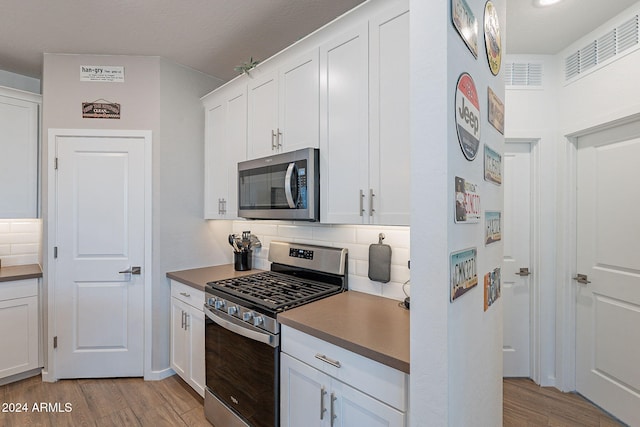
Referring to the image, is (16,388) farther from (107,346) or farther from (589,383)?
(589,383)

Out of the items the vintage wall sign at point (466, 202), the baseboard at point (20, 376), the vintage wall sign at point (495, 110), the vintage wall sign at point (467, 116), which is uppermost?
the vintage wall sign at point (495, 110)

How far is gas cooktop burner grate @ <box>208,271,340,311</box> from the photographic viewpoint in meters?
1.71

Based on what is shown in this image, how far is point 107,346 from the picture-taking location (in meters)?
2.59

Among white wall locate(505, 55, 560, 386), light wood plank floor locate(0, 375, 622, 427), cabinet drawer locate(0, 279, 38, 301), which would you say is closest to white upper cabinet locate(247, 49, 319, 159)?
white wall locate(505, 55, 560, 386)

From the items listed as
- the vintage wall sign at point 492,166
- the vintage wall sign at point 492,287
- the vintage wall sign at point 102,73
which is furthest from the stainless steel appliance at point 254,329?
the vintage wall sign at point 102,73

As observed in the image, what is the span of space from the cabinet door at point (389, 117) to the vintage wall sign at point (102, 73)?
219 centimetres

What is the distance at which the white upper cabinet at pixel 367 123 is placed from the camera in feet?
4.85

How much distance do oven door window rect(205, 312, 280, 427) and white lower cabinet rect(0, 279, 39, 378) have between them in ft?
5.61

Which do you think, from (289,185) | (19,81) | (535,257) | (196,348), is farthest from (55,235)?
(535,257)

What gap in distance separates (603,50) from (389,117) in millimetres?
1833

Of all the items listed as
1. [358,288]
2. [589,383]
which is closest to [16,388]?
[358,288]

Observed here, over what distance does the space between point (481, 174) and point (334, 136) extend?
0.83 meters

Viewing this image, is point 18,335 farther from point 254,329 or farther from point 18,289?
point 254,329

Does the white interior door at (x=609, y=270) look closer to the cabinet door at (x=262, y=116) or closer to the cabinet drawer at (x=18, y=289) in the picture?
the cabinet door at (x=262, y=116)
